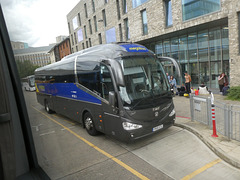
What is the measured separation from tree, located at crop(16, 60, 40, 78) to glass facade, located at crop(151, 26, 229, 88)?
51.1 feet

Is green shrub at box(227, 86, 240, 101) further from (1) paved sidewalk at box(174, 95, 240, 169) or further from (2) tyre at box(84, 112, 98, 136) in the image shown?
(2) tyre at box(84, 112, 98, 136)

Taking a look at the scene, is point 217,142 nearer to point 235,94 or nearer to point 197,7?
point 235,94

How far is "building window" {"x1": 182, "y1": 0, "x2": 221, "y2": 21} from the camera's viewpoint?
41.2 ft

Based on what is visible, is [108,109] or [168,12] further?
[168,12]

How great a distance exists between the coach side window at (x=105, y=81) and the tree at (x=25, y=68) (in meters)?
4.09

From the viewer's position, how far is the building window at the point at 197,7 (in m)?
12.6

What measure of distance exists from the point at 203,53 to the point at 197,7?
13.3 ft

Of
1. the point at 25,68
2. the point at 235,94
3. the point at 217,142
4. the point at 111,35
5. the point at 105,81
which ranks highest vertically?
the point at 111,35

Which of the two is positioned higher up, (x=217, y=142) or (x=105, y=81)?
(x=105, y=81)

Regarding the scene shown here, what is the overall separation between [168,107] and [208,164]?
214cm

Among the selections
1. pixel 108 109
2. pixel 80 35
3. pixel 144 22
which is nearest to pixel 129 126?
pixel 108 109

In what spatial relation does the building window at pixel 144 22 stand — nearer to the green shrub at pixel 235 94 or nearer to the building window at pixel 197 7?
the building window at pixel 197 7

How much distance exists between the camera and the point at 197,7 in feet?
44.8

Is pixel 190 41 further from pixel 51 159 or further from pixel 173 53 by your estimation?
pixel 51 159
